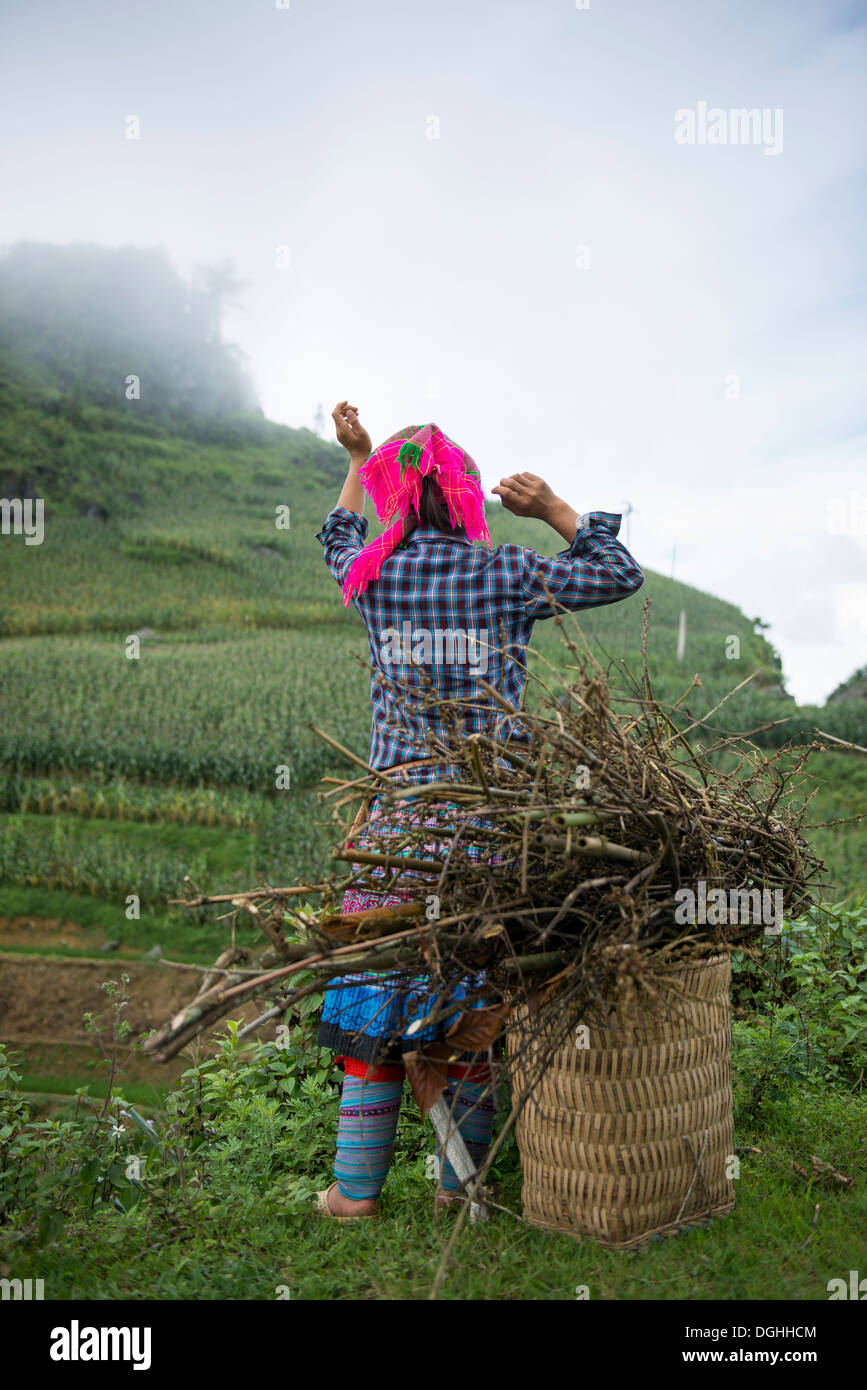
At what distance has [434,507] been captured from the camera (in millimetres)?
2443

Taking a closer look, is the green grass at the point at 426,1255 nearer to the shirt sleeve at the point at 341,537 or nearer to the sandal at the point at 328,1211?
the sandal at the point at 328,1211

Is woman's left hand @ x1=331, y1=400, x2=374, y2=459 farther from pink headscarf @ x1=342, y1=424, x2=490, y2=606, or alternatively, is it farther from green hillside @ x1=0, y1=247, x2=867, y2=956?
green hillside @ x1=0, y1=247, x2=867, y2=956

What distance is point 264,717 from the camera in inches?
606

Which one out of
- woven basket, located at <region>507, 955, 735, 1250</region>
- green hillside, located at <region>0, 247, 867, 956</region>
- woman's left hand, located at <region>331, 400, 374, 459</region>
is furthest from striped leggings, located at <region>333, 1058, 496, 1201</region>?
woman's left hand, located at <region>331, 400, 374, 459</region>

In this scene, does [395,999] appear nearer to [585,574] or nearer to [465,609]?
[465,609]

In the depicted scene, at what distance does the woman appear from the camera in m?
2.26

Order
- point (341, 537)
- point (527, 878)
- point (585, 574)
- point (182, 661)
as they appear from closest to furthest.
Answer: point (527, 878), point (585, 574), point (341, 537), point (182, 661)

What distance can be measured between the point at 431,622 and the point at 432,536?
0.24 meters

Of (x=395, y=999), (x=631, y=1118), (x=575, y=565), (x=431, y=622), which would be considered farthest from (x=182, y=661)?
(x=631, y=1118)

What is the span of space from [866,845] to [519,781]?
38.6ft

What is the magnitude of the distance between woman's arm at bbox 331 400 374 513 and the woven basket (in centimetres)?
148

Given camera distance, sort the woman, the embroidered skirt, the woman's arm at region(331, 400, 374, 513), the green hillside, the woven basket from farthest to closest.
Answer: the green hillside < the woman's arm at region(331, 400, 374, 513) < the woman < the woven basket < the embroidered skirt

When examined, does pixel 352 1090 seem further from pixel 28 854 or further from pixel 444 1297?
pixel 28 854

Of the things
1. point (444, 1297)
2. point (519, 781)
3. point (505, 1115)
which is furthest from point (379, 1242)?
point (519, 781)
